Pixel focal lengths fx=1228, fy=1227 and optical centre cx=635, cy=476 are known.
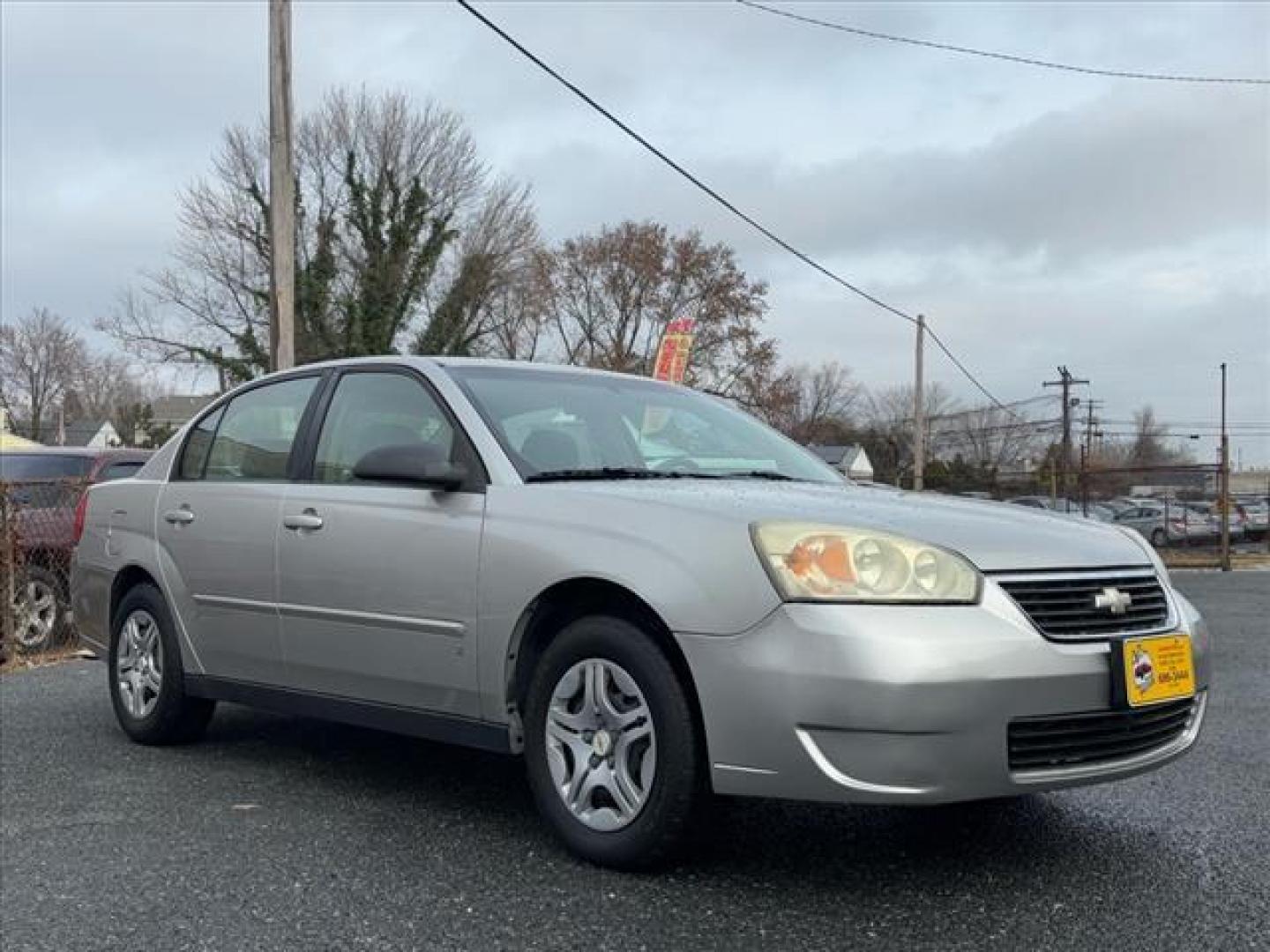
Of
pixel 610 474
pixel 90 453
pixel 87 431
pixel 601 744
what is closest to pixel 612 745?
pixel 601 744

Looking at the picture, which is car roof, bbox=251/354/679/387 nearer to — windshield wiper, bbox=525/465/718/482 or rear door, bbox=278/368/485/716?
rear door, bbox=278/368/485/716

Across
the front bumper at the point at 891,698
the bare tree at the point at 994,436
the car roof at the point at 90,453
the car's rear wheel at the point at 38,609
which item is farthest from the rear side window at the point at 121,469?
the bare tree at the point at 994,436

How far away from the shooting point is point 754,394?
47500 millimetres

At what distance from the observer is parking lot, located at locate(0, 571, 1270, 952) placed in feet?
9.90

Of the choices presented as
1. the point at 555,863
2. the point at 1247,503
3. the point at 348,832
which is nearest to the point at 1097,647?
the point at 555,863

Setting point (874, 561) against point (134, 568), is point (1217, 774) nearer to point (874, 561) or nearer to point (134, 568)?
point (874, 561)

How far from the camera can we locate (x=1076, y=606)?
10.5 ft

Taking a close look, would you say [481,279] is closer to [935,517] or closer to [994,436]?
[935,517]

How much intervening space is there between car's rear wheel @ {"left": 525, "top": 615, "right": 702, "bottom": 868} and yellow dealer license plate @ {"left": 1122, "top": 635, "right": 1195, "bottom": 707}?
114cm

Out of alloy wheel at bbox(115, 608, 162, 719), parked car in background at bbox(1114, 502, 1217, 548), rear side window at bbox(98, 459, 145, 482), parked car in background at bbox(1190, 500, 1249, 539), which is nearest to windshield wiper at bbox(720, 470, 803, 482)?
alloy wheel at bbox(115, 608, 162, 719)

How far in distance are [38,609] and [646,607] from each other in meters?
6.67

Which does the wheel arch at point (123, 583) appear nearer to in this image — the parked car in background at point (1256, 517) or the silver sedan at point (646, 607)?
the silver sedan at point (646, 607)

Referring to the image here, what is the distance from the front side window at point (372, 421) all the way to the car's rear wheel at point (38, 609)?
4.82m

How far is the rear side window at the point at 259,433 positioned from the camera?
482 centimetres
